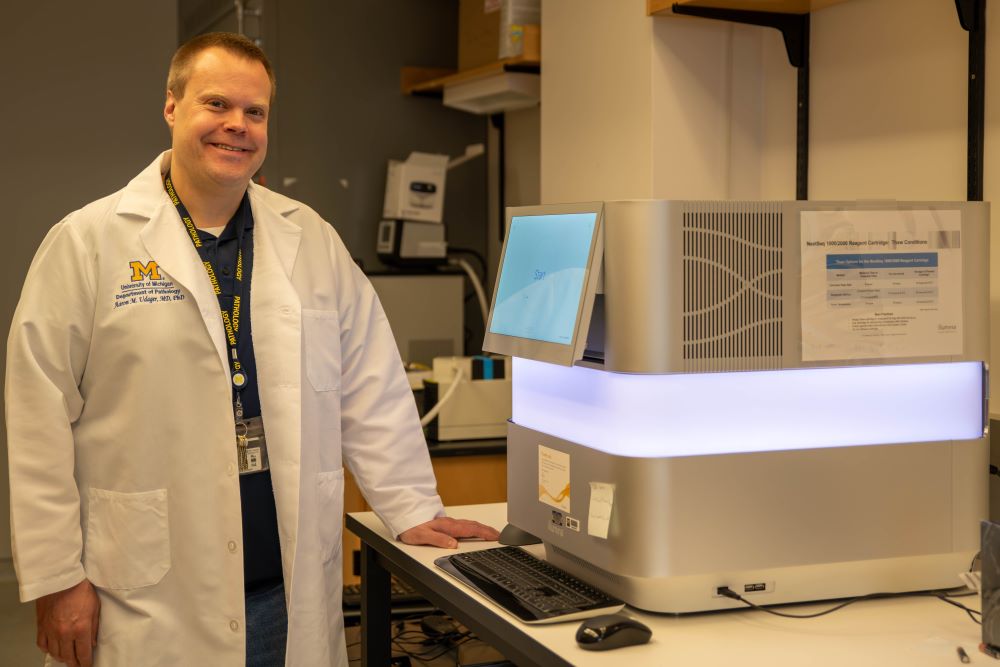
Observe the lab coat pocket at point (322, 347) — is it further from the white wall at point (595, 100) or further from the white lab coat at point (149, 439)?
the white wall at point (595, 100)

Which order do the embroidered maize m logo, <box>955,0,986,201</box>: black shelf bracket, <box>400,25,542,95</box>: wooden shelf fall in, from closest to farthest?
the embroidered maize m logo → <box>955,0,986,201</box>: black shelf bracket → <box>400,25,542,95</box>: wooden shelf

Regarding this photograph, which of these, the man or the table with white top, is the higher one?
the man

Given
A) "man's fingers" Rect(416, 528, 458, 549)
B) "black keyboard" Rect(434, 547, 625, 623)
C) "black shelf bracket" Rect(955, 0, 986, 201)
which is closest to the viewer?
"black keyboard" Rect(434, 547, 625, 623)

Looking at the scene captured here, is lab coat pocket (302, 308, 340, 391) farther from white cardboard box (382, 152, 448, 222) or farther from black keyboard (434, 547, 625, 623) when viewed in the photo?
white cardboard box (382, 152, 448, 222)

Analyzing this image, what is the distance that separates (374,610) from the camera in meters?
2.03

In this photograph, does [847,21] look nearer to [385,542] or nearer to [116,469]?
[385,542]

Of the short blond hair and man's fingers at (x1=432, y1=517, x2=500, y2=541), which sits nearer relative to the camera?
the short blond hair

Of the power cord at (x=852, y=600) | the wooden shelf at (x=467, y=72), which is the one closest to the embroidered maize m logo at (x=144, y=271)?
the power cord at (x=852, y=600)

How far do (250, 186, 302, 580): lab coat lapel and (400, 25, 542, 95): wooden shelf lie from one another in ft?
5.64

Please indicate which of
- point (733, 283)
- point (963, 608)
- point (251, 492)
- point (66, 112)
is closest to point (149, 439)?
point (251, 492)

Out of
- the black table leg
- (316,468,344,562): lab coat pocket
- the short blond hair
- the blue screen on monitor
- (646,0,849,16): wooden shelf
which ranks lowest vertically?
the black table leg

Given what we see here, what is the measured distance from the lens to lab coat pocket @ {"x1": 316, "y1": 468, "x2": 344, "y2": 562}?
1.84 meters

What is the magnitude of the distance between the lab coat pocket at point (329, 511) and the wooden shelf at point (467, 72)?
1.87m

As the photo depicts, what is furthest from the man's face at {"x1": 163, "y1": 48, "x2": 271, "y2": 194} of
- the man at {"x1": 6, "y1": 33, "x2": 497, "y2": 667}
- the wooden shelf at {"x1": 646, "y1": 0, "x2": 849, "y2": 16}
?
the wooden shelf at {"x1": 646, "y1": 0, "x2": 849, "y2": 16}
